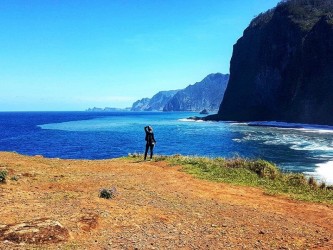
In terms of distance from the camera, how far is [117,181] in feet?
57.1

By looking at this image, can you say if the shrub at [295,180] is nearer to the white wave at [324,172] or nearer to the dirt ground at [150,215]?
the dirt ground at [150,215]

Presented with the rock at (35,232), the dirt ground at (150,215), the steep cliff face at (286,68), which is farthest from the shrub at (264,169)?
the steep cliff face at (286,68)

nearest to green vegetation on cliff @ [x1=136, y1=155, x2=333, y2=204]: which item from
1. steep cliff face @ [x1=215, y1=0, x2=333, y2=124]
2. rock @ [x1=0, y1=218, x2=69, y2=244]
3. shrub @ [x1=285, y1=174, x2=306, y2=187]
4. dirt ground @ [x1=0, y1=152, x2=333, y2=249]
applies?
shrub @ [x1=285, y1=174, x2=306, y2=187]

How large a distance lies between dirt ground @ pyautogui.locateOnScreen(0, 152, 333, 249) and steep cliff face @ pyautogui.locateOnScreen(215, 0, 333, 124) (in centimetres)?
10416

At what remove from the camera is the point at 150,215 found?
38.9 ft

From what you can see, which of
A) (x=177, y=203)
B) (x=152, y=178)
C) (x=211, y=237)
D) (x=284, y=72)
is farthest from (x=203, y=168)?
(x=284, y=72)

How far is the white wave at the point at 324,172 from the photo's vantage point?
102 ft

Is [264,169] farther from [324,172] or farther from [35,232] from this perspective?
[324,172]

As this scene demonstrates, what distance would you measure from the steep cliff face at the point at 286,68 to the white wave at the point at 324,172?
248 ft

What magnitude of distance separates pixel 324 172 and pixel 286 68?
353 ft

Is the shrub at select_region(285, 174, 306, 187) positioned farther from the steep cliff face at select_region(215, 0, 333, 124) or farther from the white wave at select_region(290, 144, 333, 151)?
the steep cliff face at select_region(215, 0, 333, 124)

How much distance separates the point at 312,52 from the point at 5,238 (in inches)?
5057

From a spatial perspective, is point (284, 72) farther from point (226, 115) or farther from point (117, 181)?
point (117, 181)

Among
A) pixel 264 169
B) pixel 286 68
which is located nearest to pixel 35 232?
pixel 264 169
